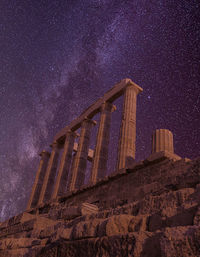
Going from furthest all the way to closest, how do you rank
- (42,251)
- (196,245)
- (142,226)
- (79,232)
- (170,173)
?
1. (170,173)
2. (42,251)
3. (79,232)
4. (142,226)
5. (196,245)

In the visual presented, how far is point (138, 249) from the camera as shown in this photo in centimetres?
284

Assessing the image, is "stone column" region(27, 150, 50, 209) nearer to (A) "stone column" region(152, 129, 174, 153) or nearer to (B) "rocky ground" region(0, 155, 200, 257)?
(A) "stone column" region(152, 129, 174, 153)

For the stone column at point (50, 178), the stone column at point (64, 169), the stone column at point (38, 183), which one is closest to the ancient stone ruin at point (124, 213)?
the stone column at point (64, 169)

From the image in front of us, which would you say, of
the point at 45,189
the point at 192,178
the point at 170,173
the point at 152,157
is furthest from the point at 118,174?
the point at 45,189

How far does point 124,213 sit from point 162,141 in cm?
788

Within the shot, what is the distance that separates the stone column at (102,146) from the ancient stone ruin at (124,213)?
0.07 metres

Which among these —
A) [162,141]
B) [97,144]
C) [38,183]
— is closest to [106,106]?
[97,144]

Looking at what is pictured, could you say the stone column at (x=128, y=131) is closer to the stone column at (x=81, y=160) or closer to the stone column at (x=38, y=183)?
the stone column at (x=81, y=160)

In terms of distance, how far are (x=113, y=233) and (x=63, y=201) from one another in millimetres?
11751

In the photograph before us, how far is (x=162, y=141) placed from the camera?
1206 centimetres

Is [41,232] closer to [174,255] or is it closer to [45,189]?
[174,255]

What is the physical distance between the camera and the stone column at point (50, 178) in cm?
2242

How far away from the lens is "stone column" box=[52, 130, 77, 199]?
20.7m

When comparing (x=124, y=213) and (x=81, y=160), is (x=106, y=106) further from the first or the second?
(x=124, y=213)
